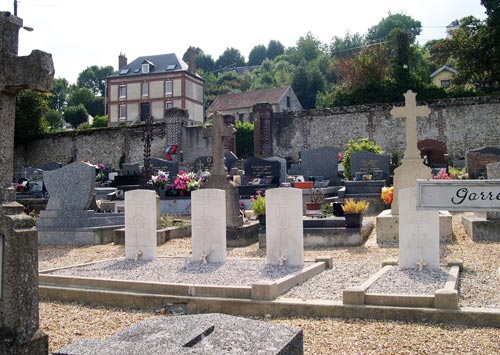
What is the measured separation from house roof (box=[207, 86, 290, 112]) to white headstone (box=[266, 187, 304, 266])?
4149 centimetres

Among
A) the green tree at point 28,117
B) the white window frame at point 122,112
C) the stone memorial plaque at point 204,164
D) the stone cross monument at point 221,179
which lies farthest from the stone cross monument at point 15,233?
the white window frame at point 122,112

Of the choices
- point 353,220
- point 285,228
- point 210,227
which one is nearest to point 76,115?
point 353,220

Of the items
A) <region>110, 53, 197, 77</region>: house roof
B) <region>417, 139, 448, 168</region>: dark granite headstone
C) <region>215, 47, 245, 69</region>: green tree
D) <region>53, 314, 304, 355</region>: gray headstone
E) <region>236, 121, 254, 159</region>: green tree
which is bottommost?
<region>53, 314, 304, 355</region>: gray headstone

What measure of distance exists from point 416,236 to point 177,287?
333cm

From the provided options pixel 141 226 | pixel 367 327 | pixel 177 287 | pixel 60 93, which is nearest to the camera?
pixel 367 327

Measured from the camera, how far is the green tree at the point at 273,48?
117 meters

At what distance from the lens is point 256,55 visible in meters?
120

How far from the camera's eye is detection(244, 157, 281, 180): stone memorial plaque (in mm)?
18781

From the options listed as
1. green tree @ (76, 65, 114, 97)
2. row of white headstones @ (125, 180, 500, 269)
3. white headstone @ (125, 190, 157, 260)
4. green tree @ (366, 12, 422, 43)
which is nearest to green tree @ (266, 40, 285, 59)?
green tree @ (366, 12, 422, 43)

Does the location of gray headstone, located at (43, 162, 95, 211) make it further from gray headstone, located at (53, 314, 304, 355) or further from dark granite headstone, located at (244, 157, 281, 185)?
gray headstone, located at (53, 314, 304, 355)

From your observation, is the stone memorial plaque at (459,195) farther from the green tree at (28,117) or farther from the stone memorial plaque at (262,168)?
the green tree at (28,117)

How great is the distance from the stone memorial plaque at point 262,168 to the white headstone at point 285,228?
1074 centimetres

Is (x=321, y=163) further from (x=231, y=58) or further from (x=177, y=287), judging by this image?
(x=231, y=58)

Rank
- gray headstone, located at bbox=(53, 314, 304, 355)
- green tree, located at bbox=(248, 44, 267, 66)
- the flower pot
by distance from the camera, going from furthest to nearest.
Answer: green tree, located at bbox=(248, 44, 267, 66) → the flower pot → gray headstone, located at bbox=(53, 314, 304, 355)
